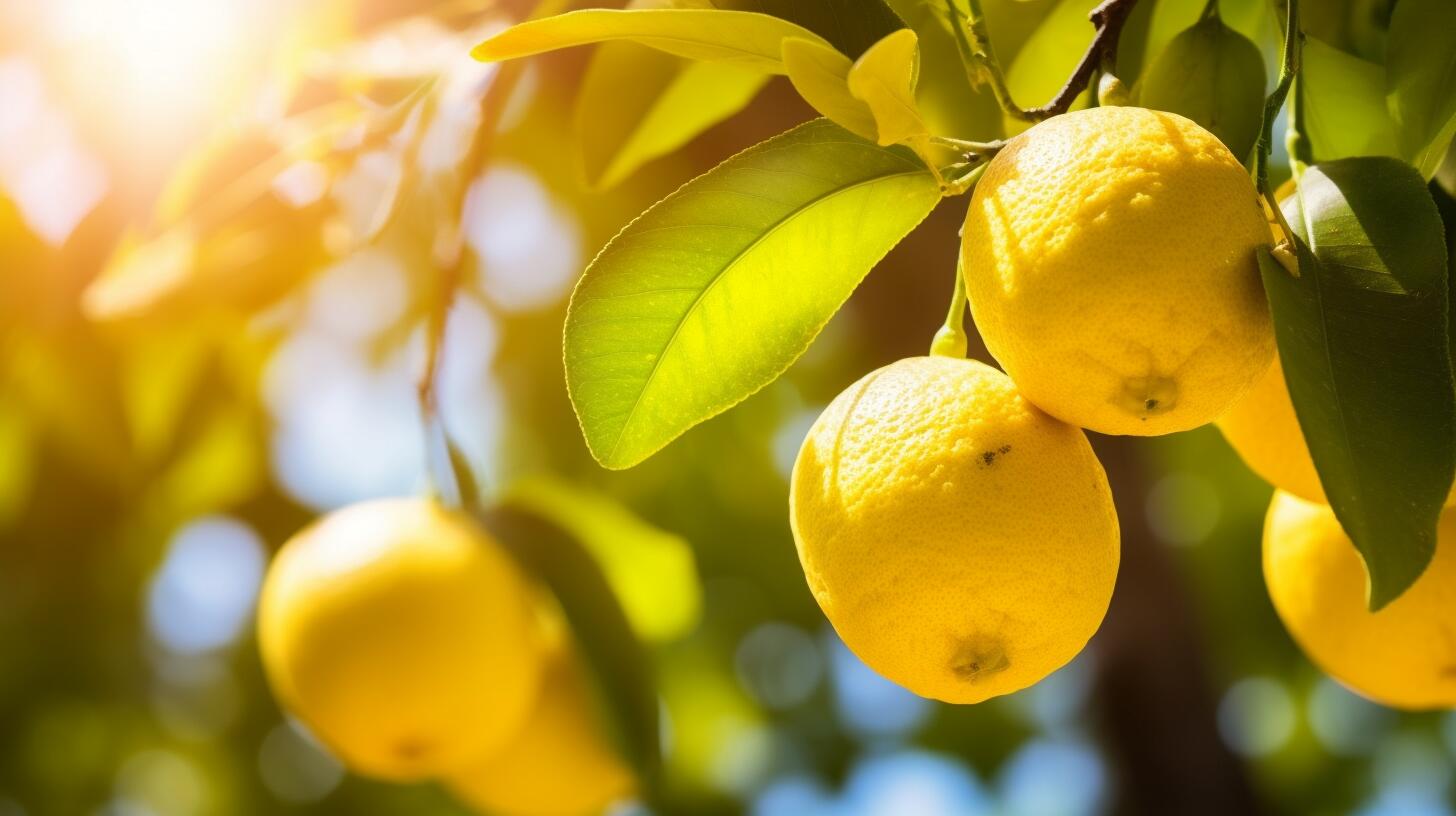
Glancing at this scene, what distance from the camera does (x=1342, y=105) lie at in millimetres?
743

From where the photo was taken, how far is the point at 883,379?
0.64 meters

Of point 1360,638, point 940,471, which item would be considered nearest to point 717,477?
point 1360,638

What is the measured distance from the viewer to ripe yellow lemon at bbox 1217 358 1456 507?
658 millimetres

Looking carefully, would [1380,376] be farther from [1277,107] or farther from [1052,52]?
[1052,52]

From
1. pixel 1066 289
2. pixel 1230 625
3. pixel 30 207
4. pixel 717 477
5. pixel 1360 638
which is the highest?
pixel 1066 289

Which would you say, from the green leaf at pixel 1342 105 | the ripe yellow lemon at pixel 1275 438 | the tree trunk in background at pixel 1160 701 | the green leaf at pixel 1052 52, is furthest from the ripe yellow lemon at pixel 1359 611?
the tree trunk in background at pixel 1160 701

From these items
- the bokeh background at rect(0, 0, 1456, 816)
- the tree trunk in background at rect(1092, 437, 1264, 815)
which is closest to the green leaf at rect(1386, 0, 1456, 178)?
the bokeh background at rect(0, 0, 1456, 816)

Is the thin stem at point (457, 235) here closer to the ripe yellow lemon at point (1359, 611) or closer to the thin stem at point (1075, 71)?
the thin stem at point (1075, 71)

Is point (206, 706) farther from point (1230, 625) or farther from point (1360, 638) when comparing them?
point (1360, 638)

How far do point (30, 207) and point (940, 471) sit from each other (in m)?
1.41

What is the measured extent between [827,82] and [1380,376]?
25 cm

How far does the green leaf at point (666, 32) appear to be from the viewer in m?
0.56

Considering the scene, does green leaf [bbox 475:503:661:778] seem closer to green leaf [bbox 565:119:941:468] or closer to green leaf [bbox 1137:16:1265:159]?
green leaf [bbox 565:119:941:468]

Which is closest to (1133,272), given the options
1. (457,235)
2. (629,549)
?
(457,235)
